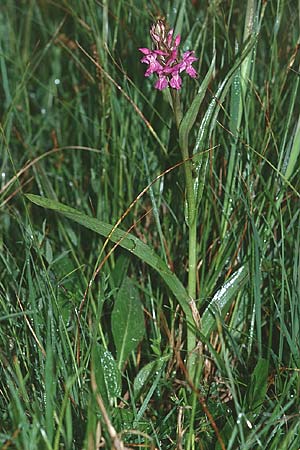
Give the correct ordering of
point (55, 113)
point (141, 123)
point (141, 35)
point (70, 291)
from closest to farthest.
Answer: point (70, 291), point (141, 123), point (141, 35), point (55, 113)

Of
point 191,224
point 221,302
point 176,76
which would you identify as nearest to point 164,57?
point 176,76

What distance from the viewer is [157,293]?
1245 millimetres

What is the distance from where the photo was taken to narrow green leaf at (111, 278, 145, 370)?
1171 mm

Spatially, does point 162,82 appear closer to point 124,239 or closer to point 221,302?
point 124,239

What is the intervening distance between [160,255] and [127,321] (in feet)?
0.57

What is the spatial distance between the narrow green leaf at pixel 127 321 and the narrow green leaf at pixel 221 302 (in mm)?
115

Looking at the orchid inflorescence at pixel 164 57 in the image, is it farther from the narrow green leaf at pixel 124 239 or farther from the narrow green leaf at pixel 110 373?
the narrow green leaf at pixel 110 373

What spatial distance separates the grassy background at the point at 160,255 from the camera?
3.35 ft

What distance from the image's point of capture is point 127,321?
3.88 ft

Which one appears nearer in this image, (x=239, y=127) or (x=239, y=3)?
(x=239, y=127)

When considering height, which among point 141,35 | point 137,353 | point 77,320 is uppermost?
point 141,35

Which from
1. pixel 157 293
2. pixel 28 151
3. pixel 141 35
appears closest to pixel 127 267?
pixel 157 293

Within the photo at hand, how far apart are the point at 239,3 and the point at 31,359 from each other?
88 cm

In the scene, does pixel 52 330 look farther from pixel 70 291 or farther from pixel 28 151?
pixel 28 151
